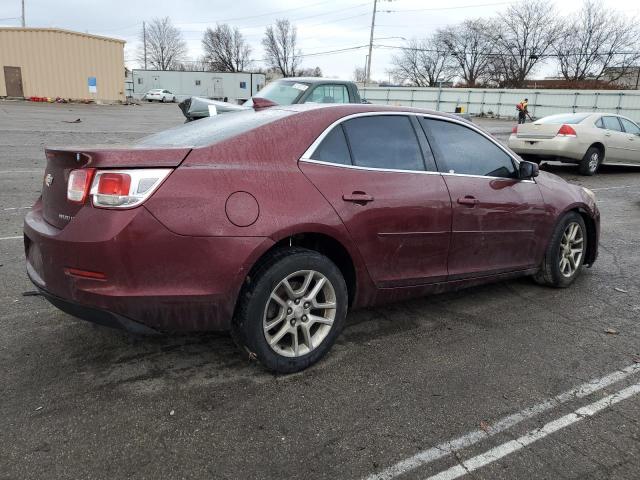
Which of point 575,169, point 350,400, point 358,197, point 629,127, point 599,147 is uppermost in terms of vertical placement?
point 629,127

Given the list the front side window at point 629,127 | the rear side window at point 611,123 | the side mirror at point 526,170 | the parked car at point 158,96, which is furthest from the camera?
the parked car at point 158,96

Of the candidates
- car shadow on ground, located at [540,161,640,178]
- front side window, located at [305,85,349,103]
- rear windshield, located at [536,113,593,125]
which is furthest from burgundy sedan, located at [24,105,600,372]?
car shadow on ground, located at [540,161,640,178]

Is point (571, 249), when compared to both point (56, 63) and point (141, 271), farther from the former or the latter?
point (56, 63)

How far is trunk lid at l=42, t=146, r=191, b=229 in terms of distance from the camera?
8.91ft

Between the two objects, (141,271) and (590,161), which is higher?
(590,161)

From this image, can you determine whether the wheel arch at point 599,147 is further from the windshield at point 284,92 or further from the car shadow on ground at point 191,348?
the car shadow on ground at point 191,348

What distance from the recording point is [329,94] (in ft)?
32.8

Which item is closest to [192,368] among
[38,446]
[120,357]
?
[120,357]

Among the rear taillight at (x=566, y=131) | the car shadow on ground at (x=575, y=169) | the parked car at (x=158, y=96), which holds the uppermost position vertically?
the parked car at (x=158, y=96)

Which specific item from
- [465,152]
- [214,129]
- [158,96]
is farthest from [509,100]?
[214,129]

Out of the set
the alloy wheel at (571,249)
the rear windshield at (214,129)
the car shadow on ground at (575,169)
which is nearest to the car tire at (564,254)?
the alloy wheel at (571,249)

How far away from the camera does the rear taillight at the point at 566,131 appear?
1238 cm

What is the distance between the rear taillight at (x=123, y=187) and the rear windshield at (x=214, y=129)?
0.41 metres

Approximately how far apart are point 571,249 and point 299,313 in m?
3.09
